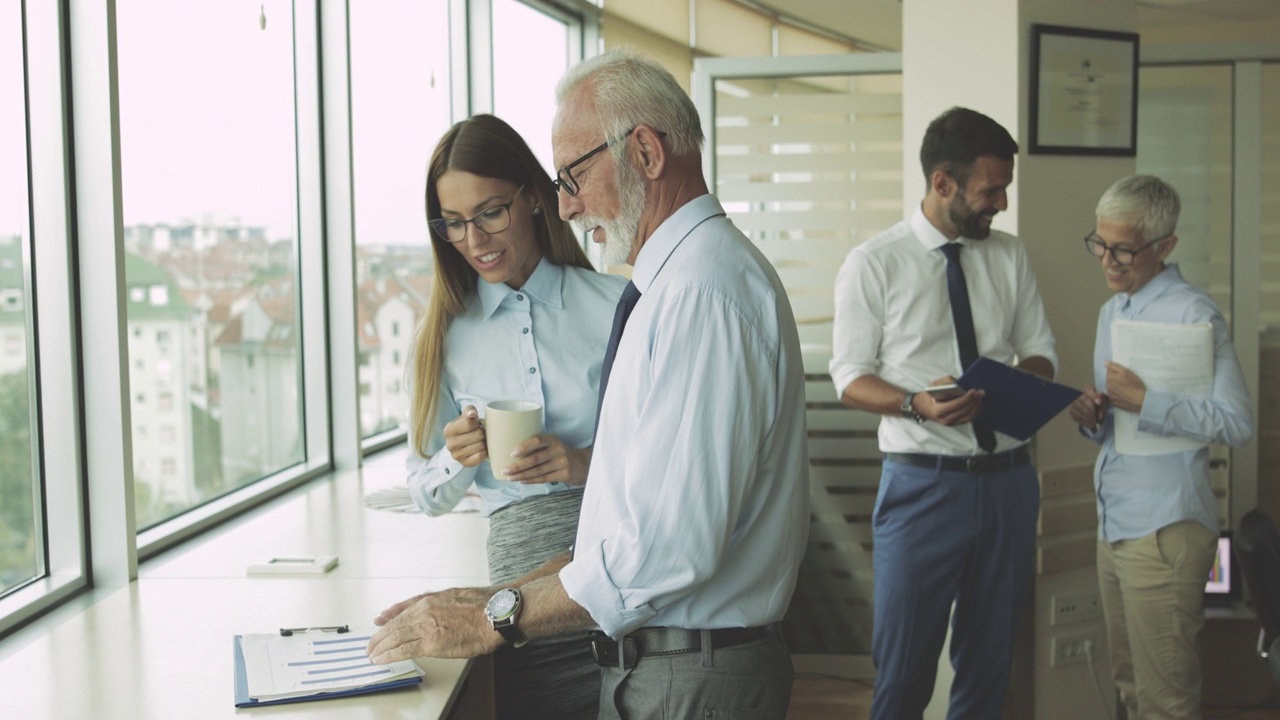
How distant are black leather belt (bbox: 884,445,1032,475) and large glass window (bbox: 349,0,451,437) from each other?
1815 millimetres

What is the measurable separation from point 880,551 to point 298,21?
239 centimetres

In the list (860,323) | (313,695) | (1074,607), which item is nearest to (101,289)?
(313,695)

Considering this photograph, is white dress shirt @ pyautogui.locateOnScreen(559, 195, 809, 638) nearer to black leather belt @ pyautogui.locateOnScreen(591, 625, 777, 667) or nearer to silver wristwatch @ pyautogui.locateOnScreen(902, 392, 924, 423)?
black leather belt @ pyautogui.locateOnScreen(591, 625, 777, 667)

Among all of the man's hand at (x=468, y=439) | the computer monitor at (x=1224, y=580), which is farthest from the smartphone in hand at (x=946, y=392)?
the computer monitor at (x=1224, y=580)

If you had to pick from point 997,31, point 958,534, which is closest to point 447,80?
A: point 997,31

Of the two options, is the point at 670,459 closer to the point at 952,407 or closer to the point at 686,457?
the point at 686,457

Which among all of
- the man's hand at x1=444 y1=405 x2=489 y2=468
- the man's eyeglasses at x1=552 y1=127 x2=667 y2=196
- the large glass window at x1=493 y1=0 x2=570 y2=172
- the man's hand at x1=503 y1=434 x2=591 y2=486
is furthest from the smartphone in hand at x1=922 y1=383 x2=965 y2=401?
the large glass window at x1=493 y1=0 x2=570 y2=172

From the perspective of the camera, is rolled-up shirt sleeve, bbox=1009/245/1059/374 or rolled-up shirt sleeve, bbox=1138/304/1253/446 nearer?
rolled-up shirt sleeve, bbox=1138/304/1253/446

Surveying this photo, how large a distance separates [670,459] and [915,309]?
177 centimetres

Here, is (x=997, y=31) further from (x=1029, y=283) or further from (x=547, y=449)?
(x=547, y=449)

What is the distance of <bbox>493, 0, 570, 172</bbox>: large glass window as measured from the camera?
4848mm

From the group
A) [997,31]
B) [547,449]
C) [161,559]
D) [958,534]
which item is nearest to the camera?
[547,449]

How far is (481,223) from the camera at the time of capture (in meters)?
1.85

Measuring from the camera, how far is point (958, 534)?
9.02 feet
